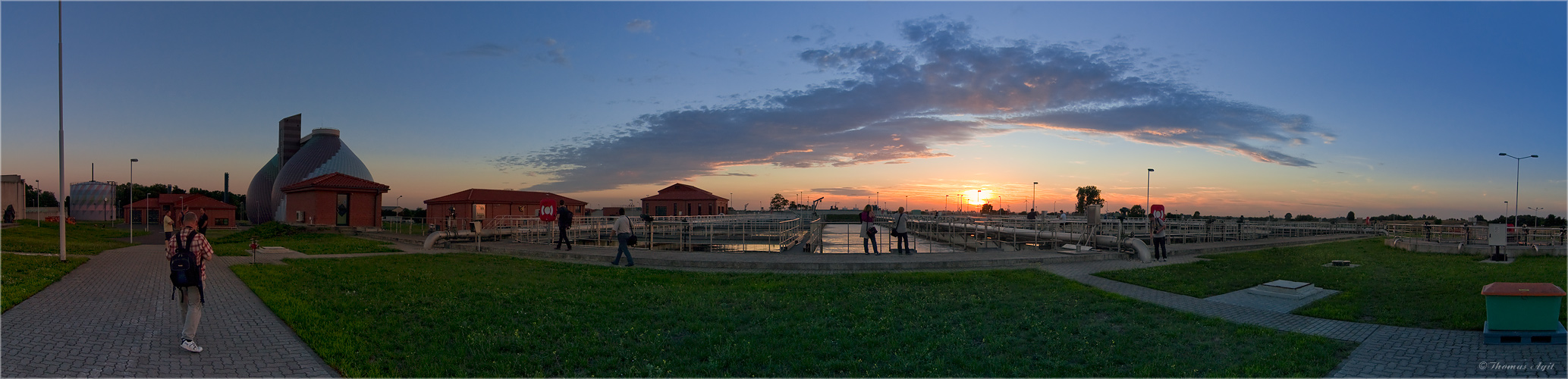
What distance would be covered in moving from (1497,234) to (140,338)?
28.2 meters

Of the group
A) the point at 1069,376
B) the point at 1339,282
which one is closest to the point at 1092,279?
the point at 1339,282

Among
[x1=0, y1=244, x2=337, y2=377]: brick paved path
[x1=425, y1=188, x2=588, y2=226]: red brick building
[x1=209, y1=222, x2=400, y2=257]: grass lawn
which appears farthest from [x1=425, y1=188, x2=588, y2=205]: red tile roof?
[x1=0, y1=244, x2=337, y2=377]: brick paved path

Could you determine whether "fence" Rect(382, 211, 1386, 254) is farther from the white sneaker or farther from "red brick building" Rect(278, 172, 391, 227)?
"red brick building" Rect(278, 172, 391, 227)

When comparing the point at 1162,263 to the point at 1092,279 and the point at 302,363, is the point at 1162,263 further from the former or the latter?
the point at 302,363

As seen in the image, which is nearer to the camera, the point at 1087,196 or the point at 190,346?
the point at 190,346

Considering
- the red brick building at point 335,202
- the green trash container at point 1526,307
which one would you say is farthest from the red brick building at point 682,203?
the green trash container at point 1526,307

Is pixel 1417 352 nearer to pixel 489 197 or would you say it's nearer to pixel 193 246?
pixel 193 246

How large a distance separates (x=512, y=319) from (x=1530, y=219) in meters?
75.4

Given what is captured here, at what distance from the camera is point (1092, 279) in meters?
13.2

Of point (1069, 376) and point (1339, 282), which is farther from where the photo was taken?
point (1339, 282)

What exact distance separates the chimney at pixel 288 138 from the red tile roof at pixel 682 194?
3643 centimetres

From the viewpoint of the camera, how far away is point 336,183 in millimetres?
Answer: 39250

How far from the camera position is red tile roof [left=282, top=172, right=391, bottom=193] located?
38759 mm

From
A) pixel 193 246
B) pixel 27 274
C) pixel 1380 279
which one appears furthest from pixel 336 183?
pixel 1380 279
